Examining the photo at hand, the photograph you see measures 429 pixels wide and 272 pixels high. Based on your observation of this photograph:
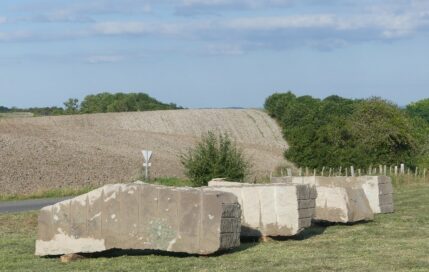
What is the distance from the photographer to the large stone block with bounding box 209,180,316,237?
18234mm

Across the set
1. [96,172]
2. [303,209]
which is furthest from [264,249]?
[96,172]

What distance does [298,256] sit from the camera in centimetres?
1592

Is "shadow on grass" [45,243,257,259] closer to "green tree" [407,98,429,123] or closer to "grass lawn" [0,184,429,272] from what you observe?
"grass lawn" [0,184,429,272]

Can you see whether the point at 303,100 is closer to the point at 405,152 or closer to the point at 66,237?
the point at 405,152

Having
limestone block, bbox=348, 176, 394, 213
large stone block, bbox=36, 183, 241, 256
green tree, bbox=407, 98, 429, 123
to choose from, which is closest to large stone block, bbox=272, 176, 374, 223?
limestone block, bbox=348, 176, 394, 213

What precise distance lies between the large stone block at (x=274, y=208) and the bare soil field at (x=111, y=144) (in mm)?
25483

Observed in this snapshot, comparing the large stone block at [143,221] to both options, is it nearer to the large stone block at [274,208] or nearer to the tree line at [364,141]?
the large stone block at [274,208]

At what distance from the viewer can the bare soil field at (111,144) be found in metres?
50.5

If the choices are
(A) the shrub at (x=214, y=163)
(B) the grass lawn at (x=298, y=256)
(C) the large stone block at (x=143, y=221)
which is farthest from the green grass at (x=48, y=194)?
(C) the large stone block at (x=143, y=221)

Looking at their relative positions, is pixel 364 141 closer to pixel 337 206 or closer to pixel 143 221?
pixel 337 206

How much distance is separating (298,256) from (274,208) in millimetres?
2516

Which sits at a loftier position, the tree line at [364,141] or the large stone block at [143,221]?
the tree line at [364,141]

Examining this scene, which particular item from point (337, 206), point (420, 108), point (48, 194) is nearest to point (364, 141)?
point (48, 194)

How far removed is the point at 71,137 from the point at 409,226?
50143mm
